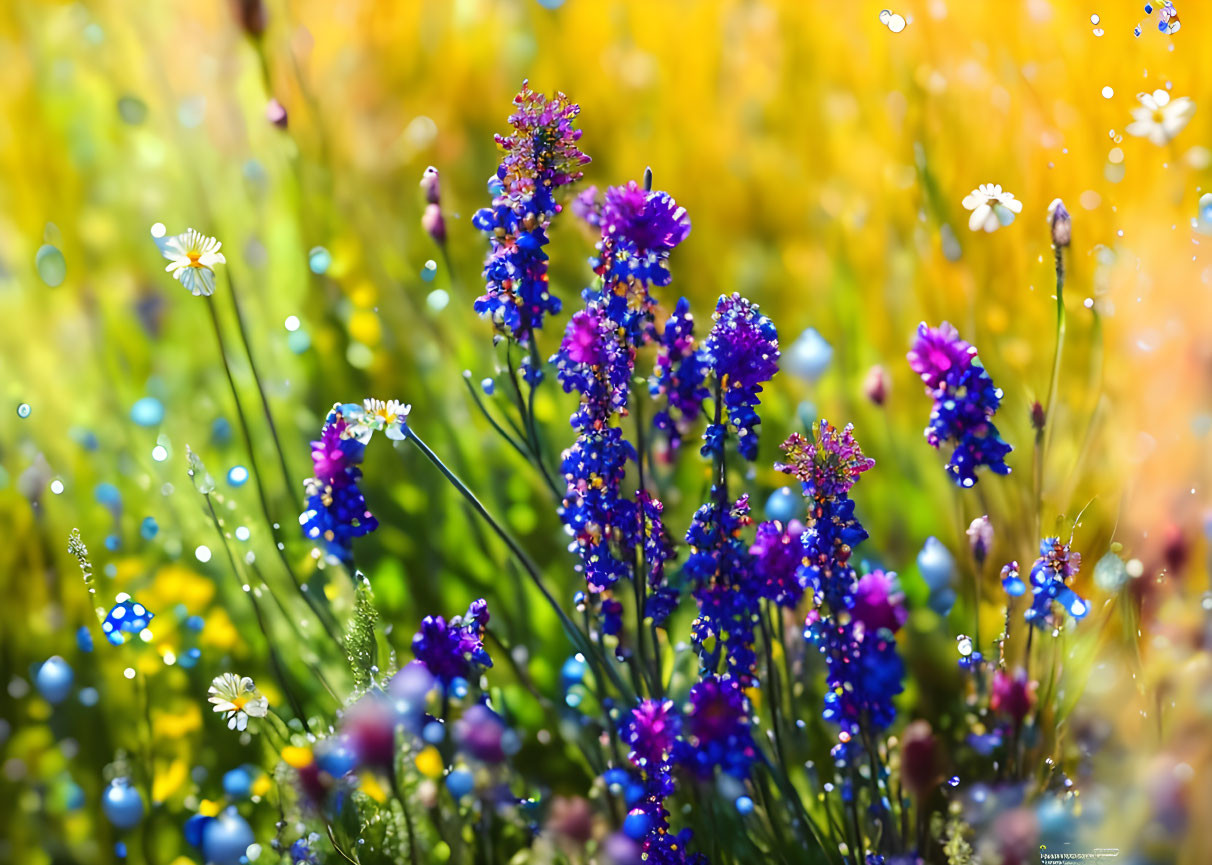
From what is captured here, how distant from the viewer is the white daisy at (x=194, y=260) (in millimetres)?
1181

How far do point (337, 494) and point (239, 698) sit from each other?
327mm

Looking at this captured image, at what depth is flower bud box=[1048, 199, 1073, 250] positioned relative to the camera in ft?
3.65

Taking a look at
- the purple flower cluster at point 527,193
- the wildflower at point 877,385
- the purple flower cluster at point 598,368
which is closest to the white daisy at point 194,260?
the purple flower cluster at point 527,193

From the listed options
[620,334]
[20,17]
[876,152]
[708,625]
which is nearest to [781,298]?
[876,152]

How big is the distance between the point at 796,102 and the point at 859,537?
681 millimetres

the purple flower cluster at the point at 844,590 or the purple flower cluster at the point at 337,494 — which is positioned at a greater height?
the purple flower cluster at the point at 337,494

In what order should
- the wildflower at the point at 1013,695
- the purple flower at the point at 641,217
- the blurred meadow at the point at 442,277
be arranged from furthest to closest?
1. the blurred meadow at the point at 442,277
2. the wildflower at the point at 1013,695
3. the purple flower at the point at 641,217

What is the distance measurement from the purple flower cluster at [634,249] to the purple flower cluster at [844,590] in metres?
0.23

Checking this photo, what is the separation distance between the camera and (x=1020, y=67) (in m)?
1.24

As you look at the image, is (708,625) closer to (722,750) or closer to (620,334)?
(722,750)

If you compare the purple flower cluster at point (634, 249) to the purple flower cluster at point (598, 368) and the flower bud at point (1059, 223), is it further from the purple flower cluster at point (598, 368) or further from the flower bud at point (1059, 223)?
the flower bud at point (1059, 223)

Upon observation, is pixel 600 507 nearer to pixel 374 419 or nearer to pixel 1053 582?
pixel 374 419

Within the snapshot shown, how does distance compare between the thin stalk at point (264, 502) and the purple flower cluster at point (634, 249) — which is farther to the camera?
the thin stalk at point (264, 502)

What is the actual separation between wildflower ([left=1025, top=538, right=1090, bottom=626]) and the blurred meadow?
0.07 meters
